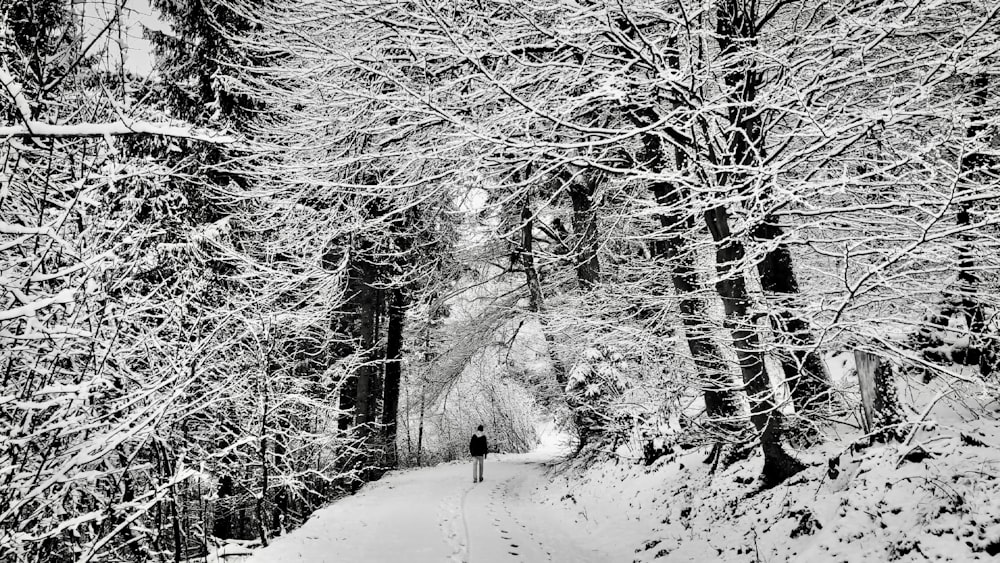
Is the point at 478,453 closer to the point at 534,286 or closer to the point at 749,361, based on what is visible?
the point at 534,286

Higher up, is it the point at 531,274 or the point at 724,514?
the point at 531,274

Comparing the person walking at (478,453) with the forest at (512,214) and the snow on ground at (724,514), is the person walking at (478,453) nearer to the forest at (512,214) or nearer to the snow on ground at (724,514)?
the snow on ground at (724,514)

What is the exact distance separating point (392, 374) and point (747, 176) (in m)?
14.3

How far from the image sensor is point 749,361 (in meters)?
5.68

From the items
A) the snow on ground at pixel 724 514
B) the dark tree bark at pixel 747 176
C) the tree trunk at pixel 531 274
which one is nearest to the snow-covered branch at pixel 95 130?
the dark tree bark at pixel 747 176

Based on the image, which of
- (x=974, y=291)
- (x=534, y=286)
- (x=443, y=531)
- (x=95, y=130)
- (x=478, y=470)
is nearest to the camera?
(x=95, y=130)

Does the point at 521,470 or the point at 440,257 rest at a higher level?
the point at 440,257

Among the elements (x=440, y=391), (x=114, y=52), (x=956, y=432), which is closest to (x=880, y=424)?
(x=956, y=432)

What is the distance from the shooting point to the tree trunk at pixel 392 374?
16009 mm

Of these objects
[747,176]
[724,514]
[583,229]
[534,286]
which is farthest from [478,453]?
[747,176]

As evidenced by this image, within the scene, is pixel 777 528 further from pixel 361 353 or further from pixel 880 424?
pixel 361 353

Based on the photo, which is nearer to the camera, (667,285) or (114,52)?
(114,52)

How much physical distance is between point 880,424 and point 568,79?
4394mm

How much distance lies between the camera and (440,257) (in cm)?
1523
